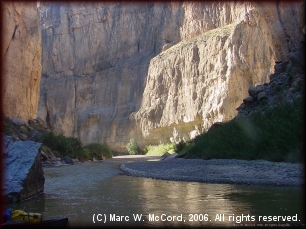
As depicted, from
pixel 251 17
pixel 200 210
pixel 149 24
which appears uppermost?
pixel 149 24

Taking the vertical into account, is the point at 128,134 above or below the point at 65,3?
below

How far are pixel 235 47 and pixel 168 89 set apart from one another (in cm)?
1369

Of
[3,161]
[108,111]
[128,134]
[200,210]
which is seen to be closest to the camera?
[200,210]

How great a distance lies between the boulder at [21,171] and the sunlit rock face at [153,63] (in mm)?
19672

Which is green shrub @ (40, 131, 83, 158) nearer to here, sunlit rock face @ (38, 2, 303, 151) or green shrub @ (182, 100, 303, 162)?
green shrub @ (182, 100, 303, 162)

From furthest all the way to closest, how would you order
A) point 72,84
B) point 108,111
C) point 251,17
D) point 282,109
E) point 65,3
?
point 65,3 → point 72,84 → point 108,111 → point 251,17 → point 282,109

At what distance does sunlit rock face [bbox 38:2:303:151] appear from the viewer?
3500 cm

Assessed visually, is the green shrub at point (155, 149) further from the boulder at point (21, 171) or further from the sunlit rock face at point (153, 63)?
the boulder at point (21, 171)

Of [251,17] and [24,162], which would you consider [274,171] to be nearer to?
[24,162]

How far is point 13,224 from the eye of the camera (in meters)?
3.66

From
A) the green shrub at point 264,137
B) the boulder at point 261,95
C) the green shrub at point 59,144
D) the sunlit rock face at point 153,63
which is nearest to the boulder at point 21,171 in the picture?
the green shrub at point 264,137

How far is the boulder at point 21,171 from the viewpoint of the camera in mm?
6327

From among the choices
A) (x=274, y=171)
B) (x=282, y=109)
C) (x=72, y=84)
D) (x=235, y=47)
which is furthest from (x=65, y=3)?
(x=274, y=171)

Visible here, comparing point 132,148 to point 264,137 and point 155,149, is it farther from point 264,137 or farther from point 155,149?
point 264,137
